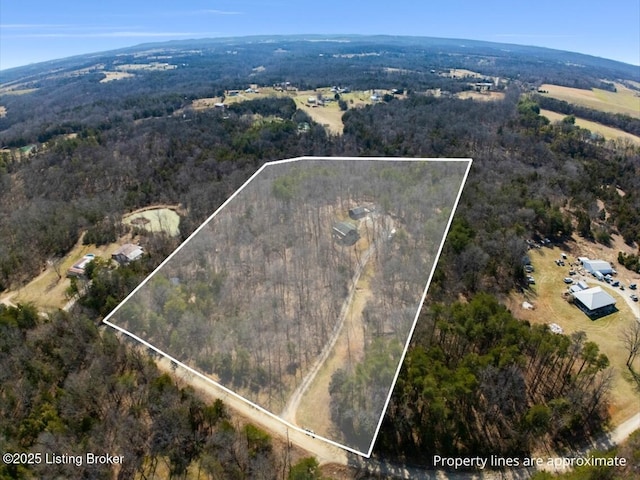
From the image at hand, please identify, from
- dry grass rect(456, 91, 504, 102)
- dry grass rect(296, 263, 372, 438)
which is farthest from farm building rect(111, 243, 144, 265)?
dry grass rect(456, 91, 504, 102)

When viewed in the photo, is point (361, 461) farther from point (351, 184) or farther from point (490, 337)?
point (351, 184)

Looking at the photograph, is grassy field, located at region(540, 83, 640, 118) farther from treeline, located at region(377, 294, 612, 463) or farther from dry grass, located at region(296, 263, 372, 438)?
dry grass, located at region(296, 263, 372, 438)

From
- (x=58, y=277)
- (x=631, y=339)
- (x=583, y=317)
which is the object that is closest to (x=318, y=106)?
(x=58, y=277)

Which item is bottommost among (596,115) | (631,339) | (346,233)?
(631,339)

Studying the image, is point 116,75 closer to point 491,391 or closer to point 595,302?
→ point 595,302

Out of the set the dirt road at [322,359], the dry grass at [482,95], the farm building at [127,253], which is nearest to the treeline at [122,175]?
the farm building at [127,253]

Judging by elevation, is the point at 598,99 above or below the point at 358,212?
below
